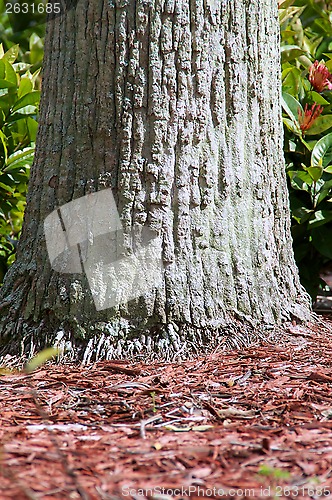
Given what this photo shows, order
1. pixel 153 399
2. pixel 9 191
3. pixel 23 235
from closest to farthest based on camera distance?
pixel 153 399 < pixel 23 235 < pixel 9 191

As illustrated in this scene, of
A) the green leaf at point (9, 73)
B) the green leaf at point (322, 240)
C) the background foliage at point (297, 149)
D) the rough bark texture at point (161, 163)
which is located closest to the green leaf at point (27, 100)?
the background foliage at point (297, 149)

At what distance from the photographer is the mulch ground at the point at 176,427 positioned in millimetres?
1554

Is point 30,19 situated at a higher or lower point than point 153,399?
higher

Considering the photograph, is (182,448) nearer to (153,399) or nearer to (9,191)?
(153,399)

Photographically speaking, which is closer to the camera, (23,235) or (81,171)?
(81,171)

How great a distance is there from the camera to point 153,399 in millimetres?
2209

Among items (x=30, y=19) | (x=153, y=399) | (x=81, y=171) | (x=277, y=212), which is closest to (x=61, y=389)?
(x=153, y=399)

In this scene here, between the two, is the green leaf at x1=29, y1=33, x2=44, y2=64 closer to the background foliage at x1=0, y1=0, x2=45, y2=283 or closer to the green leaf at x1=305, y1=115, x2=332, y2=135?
the background foliage at x1=0, y1=0, x2=45, y2=283

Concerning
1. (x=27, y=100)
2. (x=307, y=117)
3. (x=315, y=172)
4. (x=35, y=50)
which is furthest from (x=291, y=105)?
(x=35, y=50)

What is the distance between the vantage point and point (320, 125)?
3.67 metres

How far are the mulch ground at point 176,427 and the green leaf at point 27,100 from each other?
190 centimetres

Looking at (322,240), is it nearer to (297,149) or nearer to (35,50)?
(297,149)

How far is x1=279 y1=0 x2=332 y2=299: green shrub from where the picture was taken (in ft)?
11.9

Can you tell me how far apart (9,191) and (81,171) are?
5.02 feet
